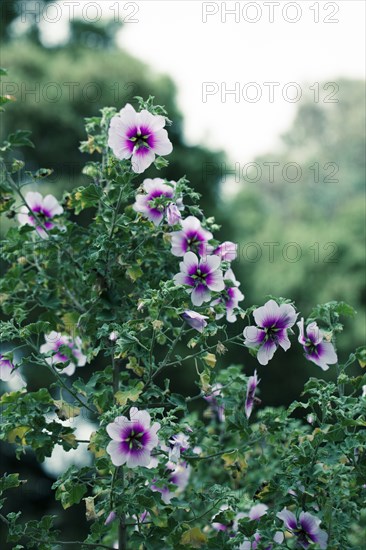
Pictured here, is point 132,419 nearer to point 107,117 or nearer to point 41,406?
point 41,406

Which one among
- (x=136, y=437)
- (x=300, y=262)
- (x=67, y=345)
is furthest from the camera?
(x=300, y=262)

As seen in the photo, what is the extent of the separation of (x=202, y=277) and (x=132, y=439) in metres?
0.46

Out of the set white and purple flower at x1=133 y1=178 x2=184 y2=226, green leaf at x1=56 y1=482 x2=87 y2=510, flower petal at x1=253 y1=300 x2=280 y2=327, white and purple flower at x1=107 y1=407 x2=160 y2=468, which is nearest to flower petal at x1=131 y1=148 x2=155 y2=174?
white and purple flower at x1=133 y1=178 x2=184 y2=226

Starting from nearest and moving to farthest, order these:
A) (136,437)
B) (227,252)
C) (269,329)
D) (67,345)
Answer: (136,437)
(269,329)
(227,252)
(67,345)

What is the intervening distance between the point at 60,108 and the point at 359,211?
→ 13.2 ft

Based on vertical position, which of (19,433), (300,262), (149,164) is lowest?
(300,262)

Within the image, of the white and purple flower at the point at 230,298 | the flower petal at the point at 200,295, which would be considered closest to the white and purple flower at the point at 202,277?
the flower petal at the point at 200,295

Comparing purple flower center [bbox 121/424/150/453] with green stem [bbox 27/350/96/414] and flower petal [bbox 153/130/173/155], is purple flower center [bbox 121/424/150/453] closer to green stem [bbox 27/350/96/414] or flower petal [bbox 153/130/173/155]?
green stem [bbox 27/350/96/414]

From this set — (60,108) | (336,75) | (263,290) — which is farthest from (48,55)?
(336,75)

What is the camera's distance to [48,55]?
31.3 feet

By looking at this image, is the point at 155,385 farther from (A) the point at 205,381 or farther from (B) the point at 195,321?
(B) the point at 195,321

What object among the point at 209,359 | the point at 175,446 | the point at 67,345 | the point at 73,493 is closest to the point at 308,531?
the point at 175,446

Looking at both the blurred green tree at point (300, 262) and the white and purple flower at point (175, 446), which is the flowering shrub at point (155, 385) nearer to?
the white and purple flower at point (175, 446)

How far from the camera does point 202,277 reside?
2.03m
